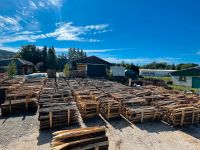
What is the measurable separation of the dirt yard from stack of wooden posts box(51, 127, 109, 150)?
64.8 inches

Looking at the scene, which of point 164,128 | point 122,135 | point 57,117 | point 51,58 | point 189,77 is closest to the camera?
point 122,135

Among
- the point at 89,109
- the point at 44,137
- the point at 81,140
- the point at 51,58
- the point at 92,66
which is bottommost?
the point at 44,137

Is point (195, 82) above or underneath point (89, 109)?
above

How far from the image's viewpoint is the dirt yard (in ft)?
29.0

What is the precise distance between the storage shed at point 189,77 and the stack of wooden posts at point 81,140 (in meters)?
32.9

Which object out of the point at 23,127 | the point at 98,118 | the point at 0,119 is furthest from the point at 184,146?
the point at 0,119

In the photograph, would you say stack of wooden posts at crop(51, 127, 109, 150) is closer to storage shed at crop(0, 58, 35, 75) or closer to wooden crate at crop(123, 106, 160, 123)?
wooden crate at crop(123, 106, 160, 123)

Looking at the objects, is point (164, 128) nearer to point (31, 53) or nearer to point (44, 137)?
point (44, 137)

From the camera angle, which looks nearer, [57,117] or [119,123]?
[57,117]

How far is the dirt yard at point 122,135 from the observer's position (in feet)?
29.0

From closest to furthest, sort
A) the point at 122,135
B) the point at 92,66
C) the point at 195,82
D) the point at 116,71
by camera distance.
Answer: the point at 122,135 → the point at 195,82 → the point at 116,71 → the point at 92,66

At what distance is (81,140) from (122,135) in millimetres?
3895

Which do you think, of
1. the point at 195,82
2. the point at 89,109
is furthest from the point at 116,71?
the point at 89,109

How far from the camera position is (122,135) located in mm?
10156
